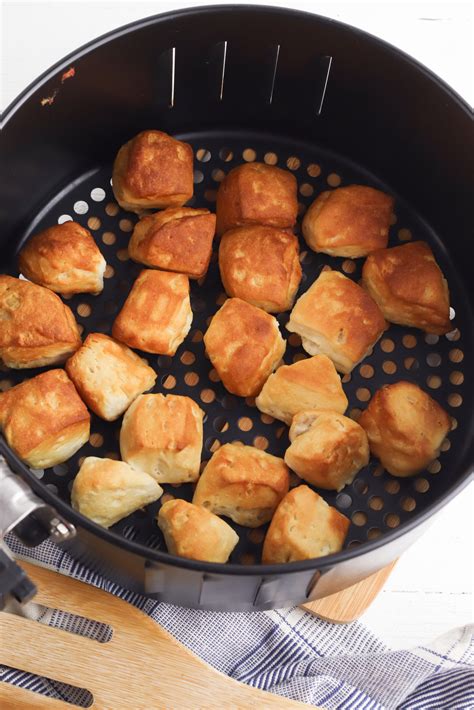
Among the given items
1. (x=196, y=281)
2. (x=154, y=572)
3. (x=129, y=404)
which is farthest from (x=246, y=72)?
(x=154, y=572)

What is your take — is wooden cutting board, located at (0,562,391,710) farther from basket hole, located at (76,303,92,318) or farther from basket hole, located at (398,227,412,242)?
basket hole, located at (398,227,412,242)

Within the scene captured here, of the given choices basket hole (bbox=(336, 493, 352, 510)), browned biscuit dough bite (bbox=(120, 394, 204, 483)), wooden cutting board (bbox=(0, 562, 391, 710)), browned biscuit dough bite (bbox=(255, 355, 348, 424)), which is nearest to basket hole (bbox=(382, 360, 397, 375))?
browned biscuit dough bite (bbox=(255, 355, 348, 424))

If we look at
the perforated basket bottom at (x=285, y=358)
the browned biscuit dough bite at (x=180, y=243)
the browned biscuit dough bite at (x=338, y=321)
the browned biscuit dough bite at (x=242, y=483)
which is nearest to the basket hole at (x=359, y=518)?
the perforated basket bottom at (x=285, y=358)

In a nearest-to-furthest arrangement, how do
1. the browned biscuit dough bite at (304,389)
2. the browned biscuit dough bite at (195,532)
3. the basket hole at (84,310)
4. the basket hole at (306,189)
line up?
the browned biscuit dough bite at (195,532), the browned biscuit dough bite at (304,389), the basket hole at (84,310), the basket hole at (306,189)

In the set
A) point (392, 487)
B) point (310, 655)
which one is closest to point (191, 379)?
point (392, 487)

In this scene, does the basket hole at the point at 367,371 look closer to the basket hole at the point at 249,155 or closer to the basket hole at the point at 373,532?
the basket hole at the point at 373,532

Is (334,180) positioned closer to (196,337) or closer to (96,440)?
(196,337)
